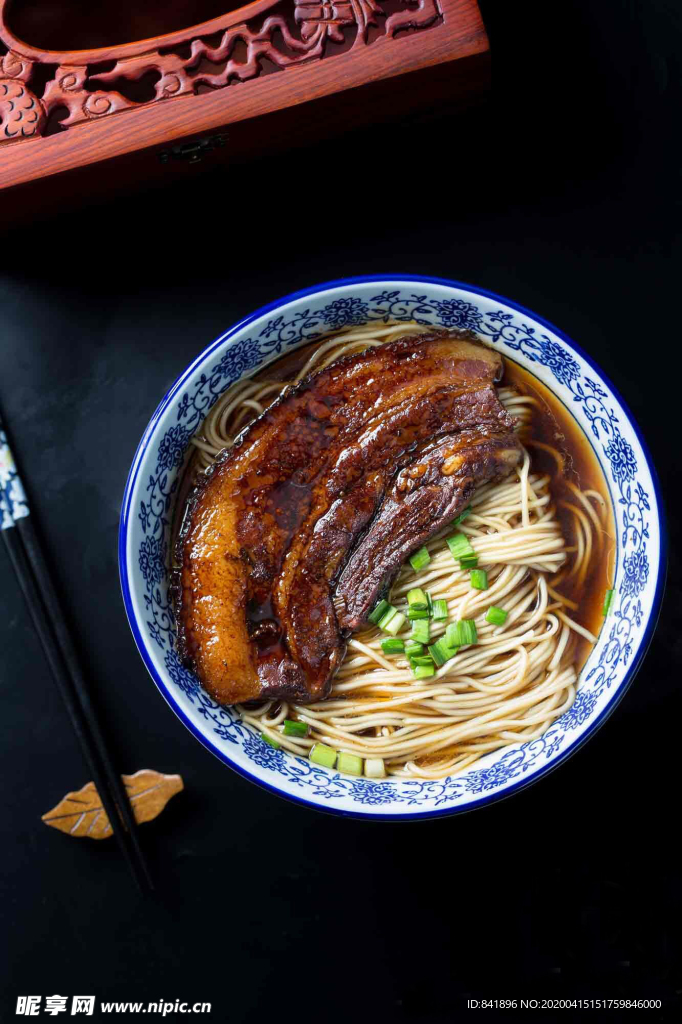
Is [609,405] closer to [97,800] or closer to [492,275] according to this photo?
[492,275]

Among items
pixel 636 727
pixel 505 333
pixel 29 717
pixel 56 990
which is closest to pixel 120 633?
pixel 29 717

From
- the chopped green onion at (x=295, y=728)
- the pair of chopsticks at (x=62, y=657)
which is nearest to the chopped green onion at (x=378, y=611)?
the chopped green onion at (x=295, y=728)

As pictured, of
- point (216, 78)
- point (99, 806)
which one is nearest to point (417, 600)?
point (99, 806)

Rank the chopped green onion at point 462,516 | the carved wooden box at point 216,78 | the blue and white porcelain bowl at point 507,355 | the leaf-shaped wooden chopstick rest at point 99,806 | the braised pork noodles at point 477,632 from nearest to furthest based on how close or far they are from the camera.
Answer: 1. the blue and white porcelain bowl at point 507,355
2. the carved wooden box at point 216,78
3. the braised pork noodles at point 477,632
4. the chopped green onion at point 462,516
5. the leaf-shaped wooden chopstick rest at point 99,806

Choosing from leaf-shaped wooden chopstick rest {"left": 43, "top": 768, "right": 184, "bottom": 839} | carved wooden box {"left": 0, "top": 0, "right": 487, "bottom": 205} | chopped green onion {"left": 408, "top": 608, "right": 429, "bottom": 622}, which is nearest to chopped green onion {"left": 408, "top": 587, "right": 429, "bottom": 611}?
chopped green onion {"left": 408, "top": 608, "right": 429, "bottom": 622}

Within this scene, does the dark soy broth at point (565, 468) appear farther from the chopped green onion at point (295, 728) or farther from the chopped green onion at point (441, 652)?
the chopped green onion at point (295, 728)

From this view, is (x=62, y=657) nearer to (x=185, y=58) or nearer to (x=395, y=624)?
(x=395, y=624)
